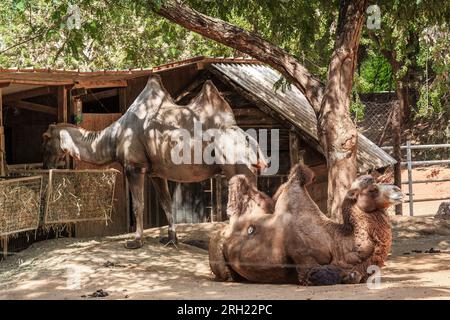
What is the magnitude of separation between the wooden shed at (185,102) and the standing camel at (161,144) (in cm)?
109

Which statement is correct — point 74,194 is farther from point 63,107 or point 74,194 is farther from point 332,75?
point 332,75

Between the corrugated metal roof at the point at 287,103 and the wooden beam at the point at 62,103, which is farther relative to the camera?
the corrugated metal roof at the point at 287,103

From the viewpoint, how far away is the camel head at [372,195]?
27.3ft

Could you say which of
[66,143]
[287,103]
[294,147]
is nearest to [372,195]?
[66,143]

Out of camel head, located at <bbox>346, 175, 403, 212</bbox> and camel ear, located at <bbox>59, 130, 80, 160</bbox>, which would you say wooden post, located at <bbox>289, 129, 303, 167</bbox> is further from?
camel head, located at <bbox>346, 175, 403, 212</bbox>

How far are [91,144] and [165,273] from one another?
316 cm

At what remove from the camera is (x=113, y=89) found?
15.4m

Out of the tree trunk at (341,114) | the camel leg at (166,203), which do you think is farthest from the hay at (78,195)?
the tree trunk at (341,114)

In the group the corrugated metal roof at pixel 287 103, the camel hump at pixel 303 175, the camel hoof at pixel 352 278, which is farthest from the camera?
the corrugated metal roof at pixel 287 103

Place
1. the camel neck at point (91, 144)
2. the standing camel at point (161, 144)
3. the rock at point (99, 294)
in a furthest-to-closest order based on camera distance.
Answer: the camel neck at point (91, 144)
the standing camel at point (161, 144)
the rock at point (99, 294)

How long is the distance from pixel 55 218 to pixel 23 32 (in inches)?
334

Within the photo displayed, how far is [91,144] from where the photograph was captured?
1270 cm

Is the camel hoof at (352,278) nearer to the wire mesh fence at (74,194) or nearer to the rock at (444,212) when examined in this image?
the wire mesh fence at (74,194)

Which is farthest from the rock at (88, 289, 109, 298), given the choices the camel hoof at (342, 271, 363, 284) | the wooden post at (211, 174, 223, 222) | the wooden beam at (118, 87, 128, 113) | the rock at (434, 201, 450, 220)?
the rock at (434, 201, 450, 220)
